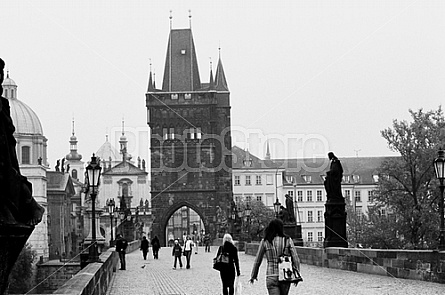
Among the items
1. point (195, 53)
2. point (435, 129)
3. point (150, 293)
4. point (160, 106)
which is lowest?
point (150, 293)

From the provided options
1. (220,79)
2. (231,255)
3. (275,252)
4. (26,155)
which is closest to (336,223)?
(231,255)

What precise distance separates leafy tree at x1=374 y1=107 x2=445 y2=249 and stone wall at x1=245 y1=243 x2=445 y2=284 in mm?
26245

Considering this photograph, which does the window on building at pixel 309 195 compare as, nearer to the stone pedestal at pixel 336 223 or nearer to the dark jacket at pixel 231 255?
the stone pedestal at pixel 336 223

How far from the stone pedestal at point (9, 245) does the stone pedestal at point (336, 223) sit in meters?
20.6

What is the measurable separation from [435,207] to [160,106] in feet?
147

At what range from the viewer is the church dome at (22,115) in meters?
94.8

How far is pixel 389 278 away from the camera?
1873 cm

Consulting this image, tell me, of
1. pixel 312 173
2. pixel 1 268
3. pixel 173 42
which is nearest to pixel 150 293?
pixel 1 268

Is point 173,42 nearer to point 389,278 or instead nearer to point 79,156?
point 79,156

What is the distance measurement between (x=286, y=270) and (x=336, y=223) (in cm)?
1557

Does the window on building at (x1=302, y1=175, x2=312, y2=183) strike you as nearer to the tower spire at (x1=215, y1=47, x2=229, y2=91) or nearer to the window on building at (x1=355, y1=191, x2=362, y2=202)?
the window on building at (x1=355, y1=191, x2=362, y2=202)

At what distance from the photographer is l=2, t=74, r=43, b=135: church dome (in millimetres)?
94812

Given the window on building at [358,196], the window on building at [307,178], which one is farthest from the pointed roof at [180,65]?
the window on building at [358,196]

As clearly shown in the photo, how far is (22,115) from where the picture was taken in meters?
95.4
